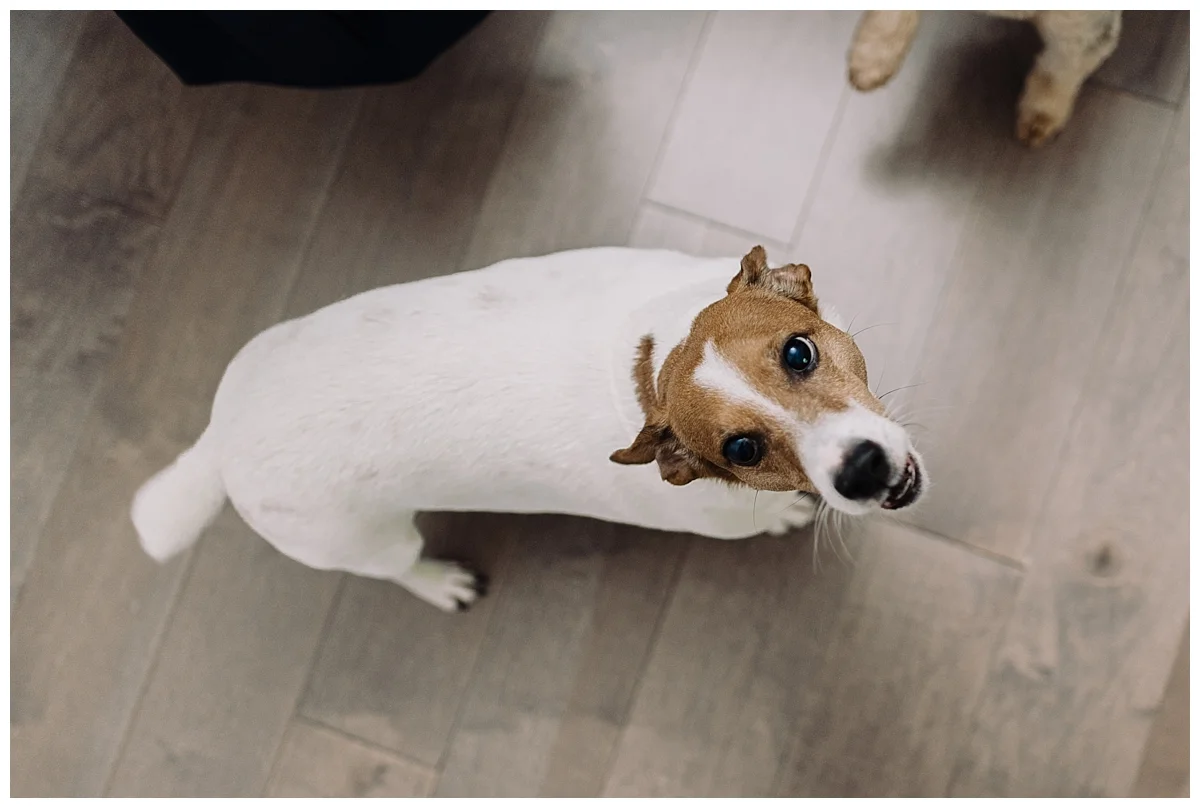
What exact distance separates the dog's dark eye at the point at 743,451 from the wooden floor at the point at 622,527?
33.8 inches

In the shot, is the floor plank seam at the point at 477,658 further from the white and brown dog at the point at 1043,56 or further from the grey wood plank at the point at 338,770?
the white and brown dog at the point at 1043,56

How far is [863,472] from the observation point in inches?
49.9

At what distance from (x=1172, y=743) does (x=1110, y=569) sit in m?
0.42

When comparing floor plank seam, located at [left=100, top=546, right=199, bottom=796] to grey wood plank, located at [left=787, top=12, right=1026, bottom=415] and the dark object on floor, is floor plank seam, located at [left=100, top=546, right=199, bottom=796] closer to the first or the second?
the dark object on floor

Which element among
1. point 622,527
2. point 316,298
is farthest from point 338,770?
point 316,298

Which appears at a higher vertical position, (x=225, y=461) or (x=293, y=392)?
(x=293, y=392)

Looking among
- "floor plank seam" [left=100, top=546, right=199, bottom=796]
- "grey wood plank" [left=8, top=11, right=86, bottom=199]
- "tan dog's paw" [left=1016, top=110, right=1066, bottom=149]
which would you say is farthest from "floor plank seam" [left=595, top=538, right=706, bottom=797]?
"grey wood plank" [left=8, top=11, right=86, bottom=199]

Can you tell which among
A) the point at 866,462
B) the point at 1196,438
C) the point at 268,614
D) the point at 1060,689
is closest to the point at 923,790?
the point at 1060,689

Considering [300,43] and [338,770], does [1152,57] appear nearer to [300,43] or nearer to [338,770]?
[300,43]

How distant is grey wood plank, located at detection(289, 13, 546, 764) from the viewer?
7.29ft

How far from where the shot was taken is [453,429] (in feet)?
4.93

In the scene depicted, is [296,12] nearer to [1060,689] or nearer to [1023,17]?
[1023,17]

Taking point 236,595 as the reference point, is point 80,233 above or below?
above

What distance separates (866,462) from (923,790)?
1.26 m
